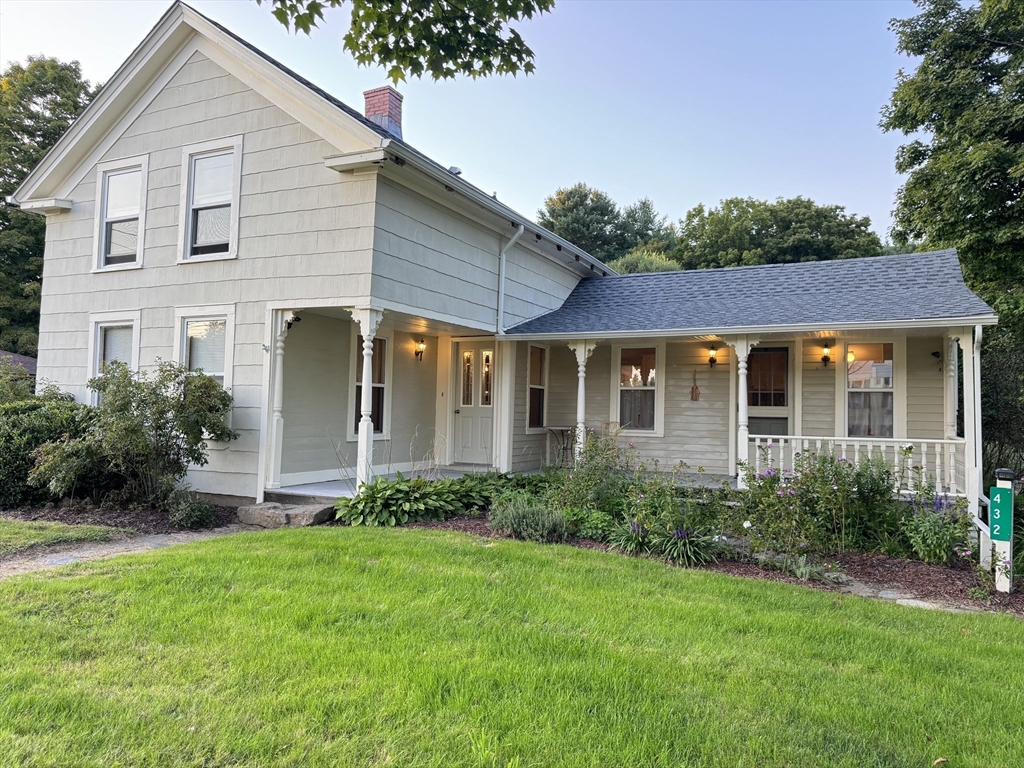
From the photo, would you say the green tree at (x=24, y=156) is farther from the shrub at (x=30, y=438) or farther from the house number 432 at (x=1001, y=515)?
the house number 432 at (x=1001, y=515)

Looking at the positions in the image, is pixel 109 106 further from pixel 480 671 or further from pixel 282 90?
pixel 480 671

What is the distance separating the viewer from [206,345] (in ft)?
27.6

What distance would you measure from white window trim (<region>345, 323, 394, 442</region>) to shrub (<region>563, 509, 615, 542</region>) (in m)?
4.11

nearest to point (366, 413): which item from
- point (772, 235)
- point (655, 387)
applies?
point (655, 387)

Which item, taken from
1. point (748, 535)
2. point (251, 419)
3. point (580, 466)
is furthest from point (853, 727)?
point (251, 419)

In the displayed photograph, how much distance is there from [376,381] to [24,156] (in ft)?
62.9

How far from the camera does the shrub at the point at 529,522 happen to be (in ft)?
20.4

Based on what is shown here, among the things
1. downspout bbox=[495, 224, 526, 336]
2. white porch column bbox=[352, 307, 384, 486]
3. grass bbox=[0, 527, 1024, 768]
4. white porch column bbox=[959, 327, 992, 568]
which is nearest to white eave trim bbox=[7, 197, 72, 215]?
white porch column bbox=[352, 307, 384, 486]

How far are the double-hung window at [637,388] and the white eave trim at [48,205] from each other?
9494 millimetres

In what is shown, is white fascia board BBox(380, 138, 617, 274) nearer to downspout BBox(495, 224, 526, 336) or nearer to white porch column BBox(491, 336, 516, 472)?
downspout BBox(495, 224, 526, 336)

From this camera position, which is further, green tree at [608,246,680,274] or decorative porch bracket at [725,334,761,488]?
green tree at [608,246,680,274]

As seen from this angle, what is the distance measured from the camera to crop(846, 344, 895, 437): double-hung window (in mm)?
9023

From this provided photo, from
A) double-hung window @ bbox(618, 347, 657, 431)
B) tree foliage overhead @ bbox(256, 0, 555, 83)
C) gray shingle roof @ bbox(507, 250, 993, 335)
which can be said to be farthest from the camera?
double-hung window @ bbox(618, 347, 657, 431)

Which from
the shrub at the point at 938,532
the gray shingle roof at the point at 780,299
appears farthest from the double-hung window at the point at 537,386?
the shrub at the point at 938,532
